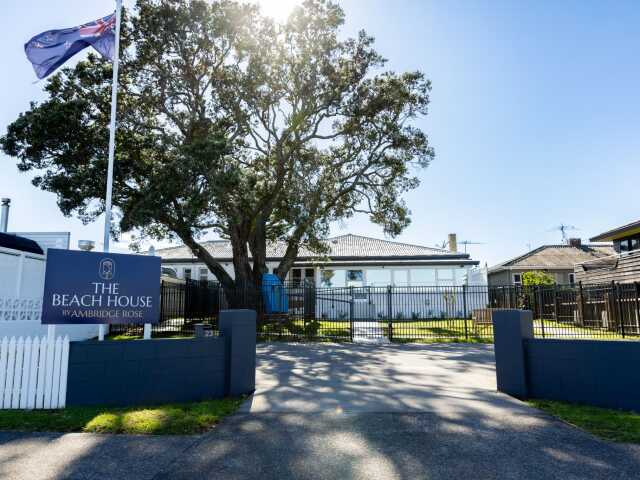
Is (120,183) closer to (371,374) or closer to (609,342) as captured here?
(371,374)

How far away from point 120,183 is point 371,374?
14.4m

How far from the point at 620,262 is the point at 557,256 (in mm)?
17715

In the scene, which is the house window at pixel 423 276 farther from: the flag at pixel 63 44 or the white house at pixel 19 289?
the flag at pixel 63 44

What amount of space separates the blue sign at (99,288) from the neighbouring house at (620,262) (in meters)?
18.2

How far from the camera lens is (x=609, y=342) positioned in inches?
275

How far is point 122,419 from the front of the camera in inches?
246

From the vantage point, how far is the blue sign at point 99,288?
734 centimetres

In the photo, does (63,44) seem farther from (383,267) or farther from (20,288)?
(383,267)

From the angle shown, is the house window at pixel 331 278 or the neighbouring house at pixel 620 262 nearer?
the neighbouring house at pixel 620 262

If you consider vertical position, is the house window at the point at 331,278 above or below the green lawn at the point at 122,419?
above

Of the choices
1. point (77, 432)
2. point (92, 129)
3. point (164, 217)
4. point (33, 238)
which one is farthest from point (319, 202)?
point (77, 432)

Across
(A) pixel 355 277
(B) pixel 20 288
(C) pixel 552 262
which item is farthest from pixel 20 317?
(C) pixel 552 262

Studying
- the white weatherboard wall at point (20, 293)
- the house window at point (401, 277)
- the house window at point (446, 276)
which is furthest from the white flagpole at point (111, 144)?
the house window at point (446, 276)

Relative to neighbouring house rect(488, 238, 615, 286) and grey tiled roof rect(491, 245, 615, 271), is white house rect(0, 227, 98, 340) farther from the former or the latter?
grey tiled roof rect(491, 245, 615, 271)
